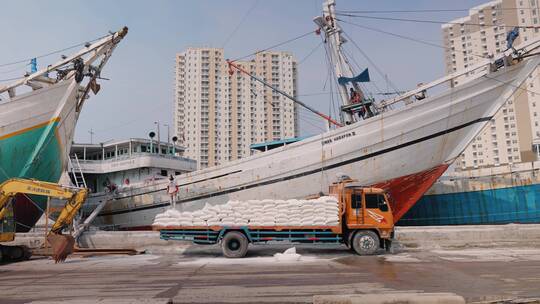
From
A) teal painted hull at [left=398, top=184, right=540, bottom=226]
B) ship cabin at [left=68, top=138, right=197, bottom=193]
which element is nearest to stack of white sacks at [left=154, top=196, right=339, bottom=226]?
ship cabin at [left=68, top=138, right=197, bottom=193]

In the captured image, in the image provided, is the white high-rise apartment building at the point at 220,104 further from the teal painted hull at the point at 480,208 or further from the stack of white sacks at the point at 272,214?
the stack of white sacks at the point at 272,214

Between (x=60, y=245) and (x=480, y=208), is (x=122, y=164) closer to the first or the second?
(x=60, y=245)

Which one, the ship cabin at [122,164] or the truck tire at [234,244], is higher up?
the ship cabin at [122,164]

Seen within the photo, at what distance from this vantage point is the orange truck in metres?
12.9

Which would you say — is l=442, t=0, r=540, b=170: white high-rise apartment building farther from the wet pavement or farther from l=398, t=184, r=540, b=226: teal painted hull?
the wet pavement

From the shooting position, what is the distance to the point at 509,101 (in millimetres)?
97562

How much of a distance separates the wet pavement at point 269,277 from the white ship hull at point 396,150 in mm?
5551

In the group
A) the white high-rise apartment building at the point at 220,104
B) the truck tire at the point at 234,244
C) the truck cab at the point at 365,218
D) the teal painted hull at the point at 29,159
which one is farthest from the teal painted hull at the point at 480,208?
the white high-rise apartment building at the point at 220,104

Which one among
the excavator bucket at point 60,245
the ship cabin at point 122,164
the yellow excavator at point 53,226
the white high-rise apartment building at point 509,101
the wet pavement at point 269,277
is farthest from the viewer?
the white high-rise apartment building at point 509,101

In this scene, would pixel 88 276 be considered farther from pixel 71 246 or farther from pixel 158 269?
pixel 71 246

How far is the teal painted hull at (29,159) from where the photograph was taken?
18.5 metres

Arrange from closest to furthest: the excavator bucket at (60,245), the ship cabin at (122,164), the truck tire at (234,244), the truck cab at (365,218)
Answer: the excavator bucket at (60,245) → the truck tire at (234,244) → the truck cab at (365,218) → the ship cabin at (122,164)

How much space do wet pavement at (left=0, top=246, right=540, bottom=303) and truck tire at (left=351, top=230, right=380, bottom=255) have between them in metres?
0.42

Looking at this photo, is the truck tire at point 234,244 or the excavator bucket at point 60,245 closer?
the excavator bucket at point 60,245
